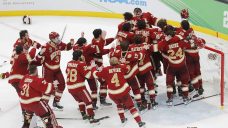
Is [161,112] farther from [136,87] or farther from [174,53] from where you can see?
[174,53]

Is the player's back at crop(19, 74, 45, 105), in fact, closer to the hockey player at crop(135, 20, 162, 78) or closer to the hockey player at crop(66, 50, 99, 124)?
the hockey player at crop(66, 50, 99, 124)

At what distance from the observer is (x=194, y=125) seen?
7133 mm

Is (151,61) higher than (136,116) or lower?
higher

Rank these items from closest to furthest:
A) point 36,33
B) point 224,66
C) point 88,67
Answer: point 88,67
point 224,66
point 36,33

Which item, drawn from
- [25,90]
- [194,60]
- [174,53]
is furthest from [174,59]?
[25,90]

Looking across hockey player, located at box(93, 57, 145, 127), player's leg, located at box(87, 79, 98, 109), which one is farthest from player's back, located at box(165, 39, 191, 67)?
player's leg, located at box(87, 79, 98, 109)

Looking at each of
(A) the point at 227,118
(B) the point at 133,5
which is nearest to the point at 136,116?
(A) the point at 227,118

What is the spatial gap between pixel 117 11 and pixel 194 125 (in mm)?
5841

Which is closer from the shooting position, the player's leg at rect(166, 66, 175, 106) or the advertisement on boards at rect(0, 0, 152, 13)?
the player's leg at rect(166, 66, 175, 106)

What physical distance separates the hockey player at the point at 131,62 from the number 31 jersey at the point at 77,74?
1.50 ft

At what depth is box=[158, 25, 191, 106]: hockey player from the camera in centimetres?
735

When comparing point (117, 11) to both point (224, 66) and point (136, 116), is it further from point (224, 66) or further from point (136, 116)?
point (136, 116)

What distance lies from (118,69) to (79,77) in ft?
2.22

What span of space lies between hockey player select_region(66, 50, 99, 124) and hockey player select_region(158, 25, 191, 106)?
126 cm
